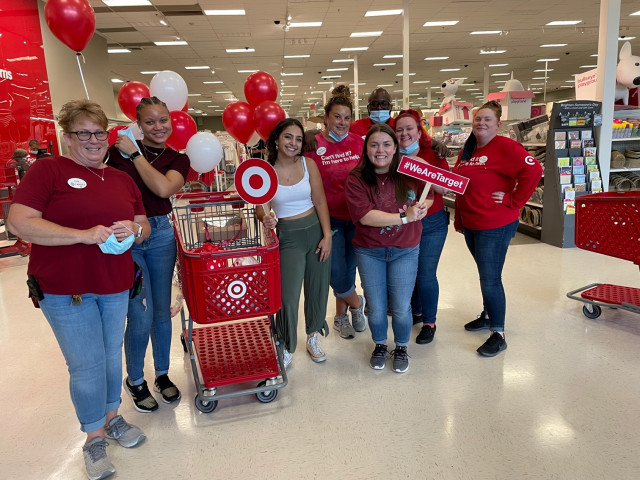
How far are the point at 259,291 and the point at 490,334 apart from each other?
1.90m

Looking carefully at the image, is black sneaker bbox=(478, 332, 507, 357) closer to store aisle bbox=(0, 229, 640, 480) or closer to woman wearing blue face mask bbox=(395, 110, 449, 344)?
store aisle bbox=(0, 229, 640, 480)

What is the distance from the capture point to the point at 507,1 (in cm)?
955

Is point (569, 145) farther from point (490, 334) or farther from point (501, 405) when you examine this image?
point (501, 405)

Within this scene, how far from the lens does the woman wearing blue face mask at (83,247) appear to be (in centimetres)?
169

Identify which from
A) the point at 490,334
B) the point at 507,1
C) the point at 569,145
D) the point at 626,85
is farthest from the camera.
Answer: the point at 507,1

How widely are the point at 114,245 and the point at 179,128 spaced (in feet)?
4.49

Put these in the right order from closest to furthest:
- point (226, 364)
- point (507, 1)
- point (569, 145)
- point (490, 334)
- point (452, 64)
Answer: point (226, 364), point (490, 334), point (569, 145), point (507, 1), point (452, 64)

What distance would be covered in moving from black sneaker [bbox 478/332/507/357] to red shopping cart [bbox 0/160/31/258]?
19.1 feet

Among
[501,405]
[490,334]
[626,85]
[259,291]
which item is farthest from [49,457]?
[626,85]

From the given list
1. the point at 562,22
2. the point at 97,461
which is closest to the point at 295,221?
the point at 97,461

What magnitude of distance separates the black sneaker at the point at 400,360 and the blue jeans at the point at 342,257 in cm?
63

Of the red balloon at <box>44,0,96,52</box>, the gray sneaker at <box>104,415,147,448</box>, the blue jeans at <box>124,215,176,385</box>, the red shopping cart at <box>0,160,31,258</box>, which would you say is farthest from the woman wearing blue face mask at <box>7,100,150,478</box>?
the red shopping cart at <box>0,160,31,258</box>

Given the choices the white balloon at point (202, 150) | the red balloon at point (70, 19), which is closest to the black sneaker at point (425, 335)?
the white balloon at point (202, 150)

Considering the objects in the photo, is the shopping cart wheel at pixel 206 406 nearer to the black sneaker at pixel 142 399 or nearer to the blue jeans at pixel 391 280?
the black sneaker at pixel 142 399
